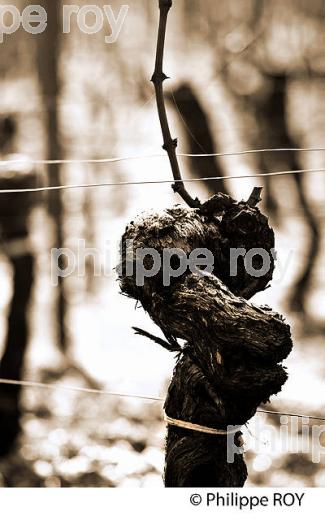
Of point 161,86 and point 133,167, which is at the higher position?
point 133,167

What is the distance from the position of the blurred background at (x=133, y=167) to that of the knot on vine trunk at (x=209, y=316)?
64cm

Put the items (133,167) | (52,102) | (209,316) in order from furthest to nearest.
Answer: (52,102)
(133,167)
(209,316)

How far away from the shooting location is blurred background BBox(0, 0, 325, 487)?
1632 mm

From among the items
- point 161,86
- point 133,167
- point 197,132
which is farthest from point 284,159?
point 161,86

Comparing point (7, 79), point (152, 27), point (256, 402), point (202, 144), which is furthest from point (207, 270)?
point (7, 79)

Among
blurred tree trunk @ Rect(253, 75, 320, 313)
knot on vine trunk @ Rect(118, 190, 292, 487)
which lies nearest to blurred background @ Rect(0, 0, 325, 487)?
blurred tree trunk @ Rect(253, 75, 320, 313)

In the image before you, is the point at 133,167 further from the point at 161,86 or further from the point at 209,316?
the point at 209,316
